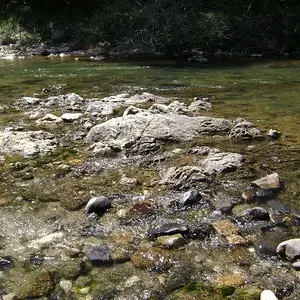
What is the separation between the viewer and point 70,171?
201 inches

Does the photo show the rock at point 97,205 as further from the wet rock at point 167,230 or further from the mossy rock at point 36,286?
the mossy rock at point 36,286

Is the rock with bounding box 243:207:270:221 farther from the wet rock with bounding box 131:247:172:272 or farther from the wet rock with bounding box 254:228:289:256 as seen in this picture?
the wet rock with bounding box 131:247:172:272

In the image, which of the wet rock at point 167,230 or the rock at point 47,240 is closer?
the rock at point 47,240

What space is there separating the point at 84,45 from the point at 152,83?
12446 millimetres

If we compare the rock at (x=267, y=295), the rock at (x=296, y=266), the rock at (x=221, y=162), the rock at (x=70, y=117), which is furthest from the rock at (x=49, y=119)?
the rock at (x=267, y=295)

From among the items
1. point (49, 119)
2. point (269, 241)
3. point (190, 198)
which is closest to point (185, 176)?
point (190, 198)

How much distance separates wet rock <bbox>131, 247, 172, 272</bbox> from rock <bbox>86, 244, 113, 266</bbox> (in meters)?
0.20

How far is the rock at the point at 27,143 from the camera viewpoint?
226 inches

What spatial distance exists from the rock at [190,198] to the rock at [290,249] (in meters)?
1.13

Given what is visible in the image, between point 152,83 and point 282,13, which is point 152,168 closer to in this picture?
point 152,83

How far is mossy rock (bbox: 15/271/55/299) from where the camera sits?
9.22ft

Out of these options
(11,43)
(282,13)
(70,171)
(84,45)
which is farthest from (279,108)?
(11,43)

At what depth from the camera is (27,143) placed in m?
5.94

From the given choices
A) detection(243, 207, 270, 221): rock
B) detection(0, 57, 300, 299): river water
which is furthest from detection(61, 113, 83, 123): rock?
detection(243, 207, 270, 221): rock
